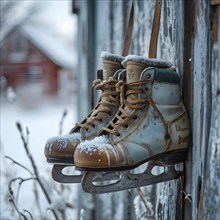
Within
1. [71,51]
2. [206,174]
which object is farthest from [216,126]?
[71,51]

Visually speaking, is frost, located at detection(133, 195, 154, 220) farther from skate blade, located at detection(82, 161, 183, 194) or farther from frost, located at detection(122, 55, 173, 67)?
frost, located at detection(122, 55, 173, 67)

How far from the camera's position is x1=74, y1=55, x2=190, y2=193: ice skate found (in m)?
1.19

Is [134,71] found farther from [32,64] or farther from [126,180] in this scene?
[32,64]

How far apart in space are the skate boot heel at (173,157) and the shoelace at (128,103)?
0.51 ft

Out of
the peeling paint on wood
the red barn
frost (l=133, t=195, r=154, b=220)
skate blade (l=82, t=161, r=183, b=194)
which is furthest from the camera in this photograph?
the red barn

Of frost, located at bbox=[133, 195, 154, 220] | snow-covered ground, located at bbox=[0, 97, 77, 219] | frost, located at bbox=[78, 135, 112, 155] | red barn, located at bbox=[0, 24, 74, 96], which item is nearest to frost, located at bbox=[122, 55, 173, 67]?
frost, located at bbox=[78, 135, 112, 155]

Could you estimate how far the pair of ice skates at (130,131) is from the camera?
47.1 inches

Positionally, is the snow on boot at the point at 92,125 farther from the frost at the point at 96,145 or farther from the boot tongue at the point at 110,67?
the frost at the point at 96,145

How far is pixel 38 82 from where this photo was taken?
23.8 meters

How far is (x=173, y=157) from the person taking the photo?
1.32 meters

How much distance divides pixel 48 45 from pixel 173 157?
23.5 meters

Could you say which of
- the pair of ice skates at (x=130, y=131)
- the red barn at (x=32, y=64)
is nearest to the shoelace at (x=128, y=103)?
the pair of ice skates at (x=130, y=131)

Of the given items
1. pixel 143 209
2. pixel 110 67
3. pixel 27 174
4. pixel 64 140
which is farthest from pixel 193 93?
pixel 27 174

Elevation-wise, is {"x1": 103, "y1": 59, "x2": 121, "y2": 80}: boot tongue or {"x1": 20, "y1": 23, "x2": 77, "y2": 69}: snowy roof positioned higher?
{"x1": 20, "y1": 23, "x2": 77, "y2": 69}: snowy roof
